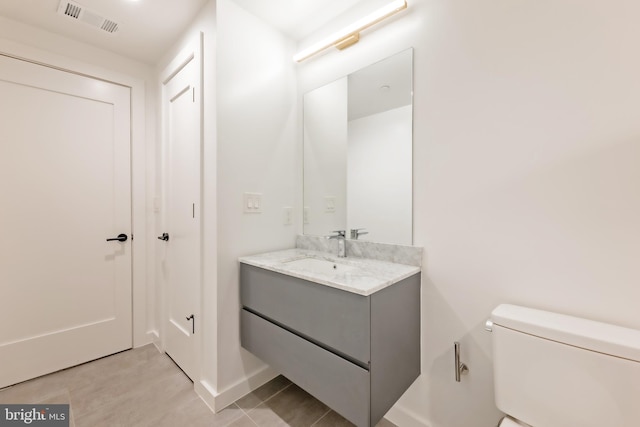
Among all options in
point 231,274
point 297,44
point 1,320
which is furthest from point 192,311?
point 297,44

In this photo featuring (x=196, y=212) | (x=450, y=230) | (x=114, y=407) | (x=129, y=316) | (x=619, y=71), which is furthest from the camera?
(x=129, y=316)

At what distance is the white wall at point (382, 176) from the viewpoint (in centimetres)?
142

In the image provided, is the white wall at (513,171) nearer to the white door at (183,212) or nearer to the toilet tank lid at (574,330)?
the toilet tank lid at (574,330)

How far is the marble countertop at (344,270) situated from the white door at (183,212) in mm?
504

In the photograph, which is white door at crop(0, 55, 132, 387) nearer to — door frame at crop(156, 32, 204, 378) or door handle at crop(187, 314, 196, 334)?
door frame at crop(156, 32, 204, 378)

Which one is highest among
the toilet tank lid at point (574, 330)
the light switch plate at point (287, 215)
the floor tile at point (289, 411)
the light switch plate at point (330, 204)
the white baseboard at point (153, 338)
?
the light switch plate at point (330, 204)

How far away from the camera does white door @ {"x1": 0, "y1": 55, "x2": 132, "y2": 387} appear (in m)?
1.73

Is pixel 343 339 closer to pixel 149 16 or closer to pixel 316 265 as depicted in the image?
pixel 316 265

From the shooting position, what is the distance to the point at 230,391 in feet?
5.21

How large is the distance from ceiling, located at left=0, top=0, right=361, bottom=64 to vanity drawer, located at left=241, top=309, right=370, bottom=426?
75.2 inches

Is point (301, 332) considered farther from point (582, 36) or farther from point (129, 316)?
point (129, 316)

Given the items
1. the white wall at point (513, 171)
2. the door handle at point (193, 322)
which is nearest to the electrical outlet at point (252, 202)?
the door handle at point (193, 322)

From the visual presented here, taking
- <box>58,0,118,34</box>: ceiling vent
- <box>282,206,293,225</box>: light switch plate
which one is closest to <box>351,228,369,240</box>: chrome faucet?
<box>282,206,293,225</box>: light switch plate

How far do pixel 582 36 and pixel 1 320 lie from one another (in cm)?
339
